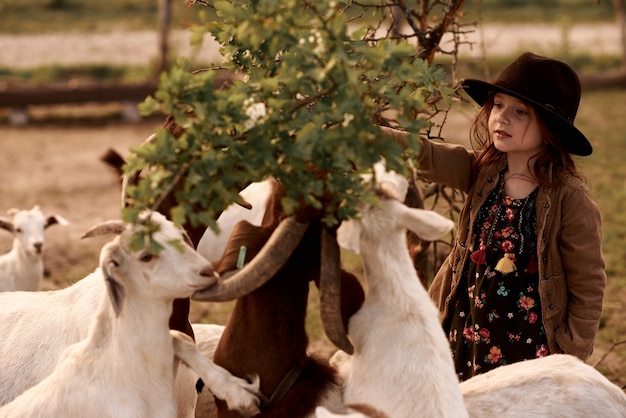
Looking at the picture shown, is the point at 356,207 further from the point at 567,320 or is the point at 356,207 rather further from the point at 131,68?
the point at 131,68

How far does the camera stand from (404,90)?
301 cm

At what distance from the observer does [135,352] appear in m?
3.23

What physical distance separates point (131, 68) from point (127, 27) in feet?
14.1

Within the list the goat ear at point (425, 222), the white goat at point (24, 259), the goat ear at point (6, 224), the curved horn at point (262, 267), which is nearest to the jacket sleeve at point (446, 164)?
the goat ear at point (425, 222)

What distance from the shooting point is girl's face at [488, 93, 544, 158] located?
13.1 ft

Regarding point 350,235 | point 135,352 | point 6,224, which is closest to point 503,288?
point 350,235

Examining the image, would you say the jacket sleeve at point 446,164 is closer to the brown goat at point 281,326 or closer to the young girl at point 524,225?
the young girl at point 524,225

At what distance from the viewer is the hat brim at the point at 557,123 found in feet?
12.7

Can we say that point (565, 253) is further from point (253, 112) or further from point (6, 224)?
point (6, 224)

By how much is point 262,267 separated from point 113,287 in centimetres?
49

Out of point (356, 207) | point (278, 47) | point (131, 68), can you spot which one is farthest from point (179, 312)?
point (131, 68)

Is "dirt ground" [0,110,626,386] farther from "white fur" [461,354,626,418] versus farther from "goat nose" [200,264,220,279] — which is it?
"goat nose" [200,264,220,279]

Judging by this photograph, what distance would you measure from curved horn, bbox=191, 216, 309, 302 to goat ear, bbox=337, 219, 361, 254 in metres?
0.14

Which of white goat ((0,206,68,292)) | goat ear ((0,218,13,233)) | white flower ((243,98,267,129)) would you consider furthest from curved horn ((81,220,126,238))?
goat ear ((0,218,13,233))
